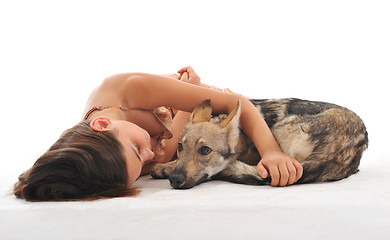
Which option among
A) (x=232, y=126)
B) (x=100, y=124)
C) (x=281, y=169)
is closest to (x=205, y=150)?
(x=232, y=126)

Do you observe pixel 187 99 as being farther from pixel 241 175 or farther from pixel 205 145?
pixel 241 175

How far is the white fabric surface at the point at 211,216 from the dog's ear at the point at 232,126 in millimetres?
668

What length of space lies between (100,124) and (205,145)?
0.79 m

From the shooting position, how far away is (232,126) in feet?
9.26

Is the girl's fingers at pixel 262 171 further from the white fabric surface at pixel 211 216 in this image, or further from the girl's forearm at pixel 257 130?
the white fabric surface at pixel 211 216

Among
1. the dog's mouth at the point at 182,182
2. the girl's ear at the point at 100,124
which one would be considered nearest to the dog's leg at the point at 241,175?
the dog's mouth at the point at 182,182

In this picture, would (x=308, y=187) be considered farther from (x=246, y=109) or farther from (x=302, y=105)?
(x=302, y=105)

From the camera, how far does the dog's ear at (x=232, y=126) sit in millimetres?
2789

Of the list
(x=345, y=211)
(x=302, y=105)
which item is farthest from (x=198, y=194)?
(x=302, y=105)

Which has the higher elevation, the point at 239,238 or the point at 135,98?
the point at 135,98

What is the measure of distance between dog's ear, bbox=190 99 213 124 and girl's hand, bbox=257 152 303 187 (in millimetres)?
582

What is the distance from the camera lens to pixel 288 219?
1738mm

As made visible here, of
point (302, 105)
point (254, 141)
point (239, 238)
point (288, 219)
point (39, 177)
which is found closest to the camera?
point (239, 238)

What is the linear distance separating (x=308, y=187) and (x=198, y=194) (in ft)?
2.45
